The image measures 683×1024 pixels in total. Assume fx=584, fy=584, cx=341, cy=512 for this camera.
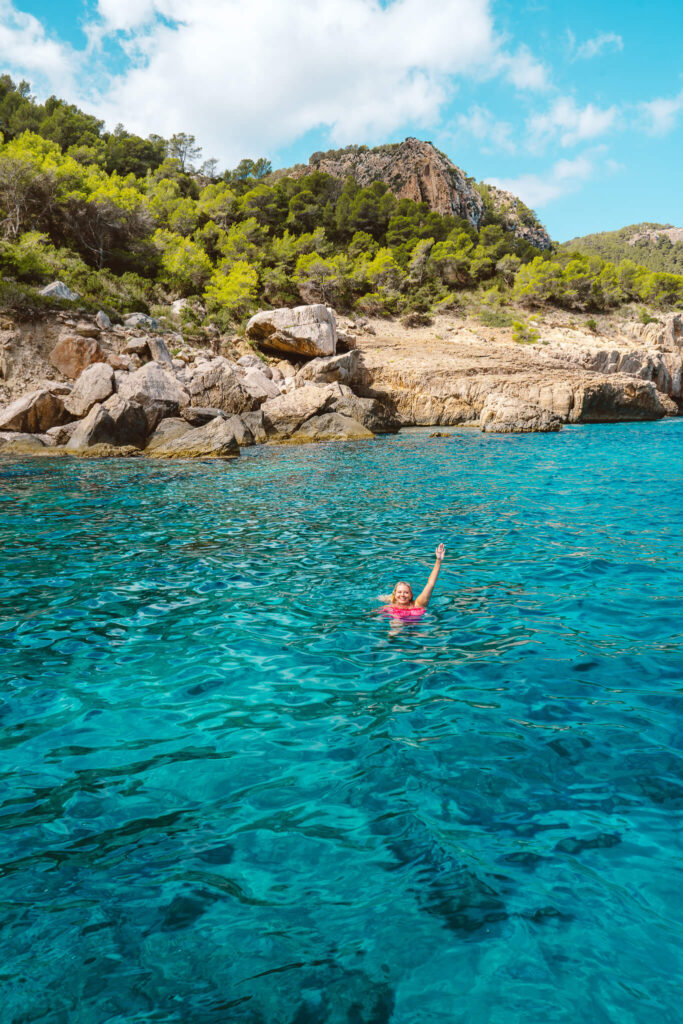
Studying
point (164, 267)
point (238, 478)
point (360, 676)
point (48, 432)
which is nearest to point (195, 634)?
point (360, 676)

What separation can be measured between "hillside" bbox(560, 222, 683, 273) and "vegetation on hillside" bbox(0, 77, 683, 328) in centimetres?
4215

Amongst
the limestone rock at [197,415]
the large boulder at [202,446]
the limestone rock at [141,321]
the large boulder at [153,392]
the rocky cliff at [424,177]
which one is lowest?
the large boulder at [202,446]

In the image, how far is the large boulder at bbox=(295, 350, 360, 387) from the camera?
28.9m

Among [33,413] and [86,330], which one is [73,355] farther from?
[33,413]

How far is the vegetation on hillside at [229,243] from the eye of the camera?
1254 inches

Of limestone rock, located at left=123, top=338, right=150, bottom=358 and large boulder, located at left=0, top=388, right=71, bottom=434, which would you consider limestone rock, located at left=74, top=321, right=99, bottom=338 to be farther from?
large boulder, located at left=0, top=388, right=71, bottom=434

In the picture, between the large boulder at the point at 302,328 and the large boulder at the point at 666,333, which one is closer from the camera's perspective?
the large boulder at the point at 302,328

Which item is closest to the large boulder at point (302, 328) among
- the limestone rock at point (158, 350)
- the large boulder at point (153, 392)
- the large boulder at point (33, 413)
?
the limestone rock at point (158, 350)

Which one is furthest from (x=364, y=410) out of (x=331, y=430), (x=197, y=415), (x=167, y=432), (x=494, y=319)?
(x=494, y=319)

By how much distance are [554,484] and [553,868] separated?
12145 mm

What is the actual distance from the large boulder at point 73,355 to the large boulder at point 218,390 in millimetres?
4095

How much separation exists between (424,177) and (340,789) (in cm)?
7045

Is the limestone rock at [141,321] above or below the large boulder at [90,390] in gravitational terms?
above

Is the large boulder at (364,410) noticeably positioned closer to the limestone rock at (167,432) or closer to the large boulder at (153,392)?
the large boulder at (153,392)
